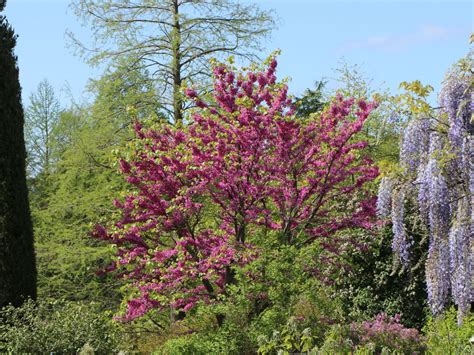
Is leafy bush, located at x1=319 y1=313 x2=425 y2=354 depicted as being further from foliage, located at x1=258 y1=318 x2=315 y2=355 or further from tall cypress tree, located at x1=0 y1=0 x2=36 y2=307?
tall cypress tree, located at x1=0 y1=0 x2=36 y2=307

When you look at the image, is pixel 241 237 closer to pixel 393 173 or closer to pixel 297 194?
pixel 297 194

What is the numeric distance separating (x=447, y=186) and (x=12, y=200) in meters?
6.90

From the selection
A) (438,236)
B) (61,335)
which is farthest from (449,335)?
(61,335)

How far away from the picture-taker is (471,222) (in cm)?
694

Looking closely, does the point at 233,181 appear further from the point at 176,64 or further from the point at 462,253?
the point at 176,64

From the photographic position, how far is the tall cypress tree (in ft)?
34.8

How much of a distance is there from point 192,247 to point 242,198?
3.91 ft

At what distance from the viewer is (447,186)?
7219 millimetres

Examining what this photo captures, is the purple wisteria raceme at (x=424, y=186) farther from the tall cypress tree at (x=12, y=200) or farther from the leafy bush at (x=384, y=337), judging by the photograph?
the tall cypress tree at (x=12, y=200)

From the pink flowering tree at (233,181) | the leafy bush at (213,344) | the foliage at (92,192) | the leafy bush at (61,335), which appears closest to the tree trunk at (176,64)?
the foliage at (92,192)

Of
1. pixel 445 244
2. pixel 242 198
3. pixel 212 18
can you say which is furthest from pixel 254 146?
pixel 212 18

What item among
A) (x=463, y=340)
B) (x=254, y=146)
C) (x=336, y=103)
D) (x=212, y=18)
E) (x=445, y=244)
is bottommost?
(x=463, y=340)

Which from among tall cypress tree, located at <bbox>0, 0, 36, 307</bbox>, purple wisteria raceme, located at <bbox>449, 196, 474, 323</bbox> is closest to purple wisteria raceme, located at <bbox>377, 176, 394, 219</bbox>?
purple wisteria raceme, located at <bbox>449, 196, 474, 323</bbox>

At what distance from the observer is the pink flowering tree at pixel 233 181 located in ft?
29.7
